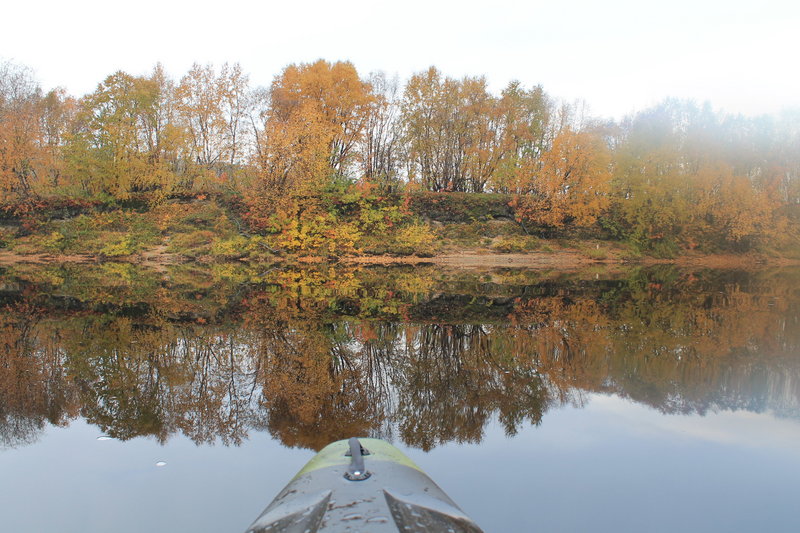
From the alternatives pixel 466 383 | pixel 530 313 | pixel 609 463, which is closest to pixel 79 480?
pixel 466 383

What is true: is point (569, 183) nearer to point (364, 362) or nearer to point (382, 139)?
point (382, 139)

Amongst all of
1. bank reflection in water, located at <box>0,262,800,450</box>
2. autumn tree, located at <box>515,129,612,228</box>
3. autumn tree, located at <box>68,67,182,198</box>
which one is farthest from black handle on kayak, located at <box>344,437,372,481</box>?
autumn tree, located at <box>68,67,182,198</box>

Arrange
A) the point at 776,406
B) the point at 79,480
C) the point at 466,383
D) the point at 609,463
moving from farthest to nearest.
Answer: the point at 466,383 < the point at 776,406 < the point at 609,463 < the point at 79,480

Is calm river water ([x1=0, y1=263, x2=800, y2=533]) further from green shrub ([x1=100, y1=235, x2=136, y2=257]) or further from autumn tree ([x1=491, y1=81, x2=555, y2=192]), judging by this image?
autumn tree ([x1=491, y1=81, x2=555, y2=192])

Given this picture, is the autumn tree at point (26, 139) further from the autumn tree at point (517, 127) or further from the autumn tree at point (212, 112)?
the autumn tree at point (517, 127)

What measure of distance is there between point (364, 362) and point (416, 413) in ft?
5.92

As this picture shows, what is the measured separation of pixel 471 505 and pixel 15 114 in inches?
1389

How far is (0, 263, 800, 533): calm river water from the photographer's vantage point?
3092 mm

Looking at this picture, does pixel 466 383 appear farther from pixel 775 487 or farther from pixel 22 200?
pixel 22 200

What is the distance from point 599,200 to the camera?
28.8 meters

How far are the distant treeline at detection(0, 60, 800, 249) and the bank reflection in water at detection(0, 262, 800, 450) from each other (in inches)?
711

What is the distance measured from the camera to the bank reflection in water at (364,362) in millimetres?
4328

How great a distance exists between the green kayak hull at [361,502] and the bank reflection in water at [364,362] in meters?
1.40

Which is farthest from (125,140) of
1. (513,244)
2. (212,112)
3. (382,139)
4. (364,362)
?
(364,362)
